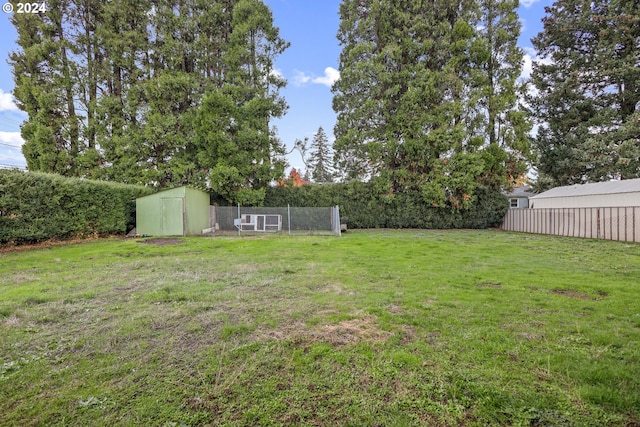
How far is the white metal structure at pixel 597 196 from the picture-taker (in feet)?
39.3

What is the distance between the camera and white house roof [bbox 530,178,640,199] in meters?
12.2

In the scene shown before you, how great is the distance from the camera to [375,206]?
54.0 feet

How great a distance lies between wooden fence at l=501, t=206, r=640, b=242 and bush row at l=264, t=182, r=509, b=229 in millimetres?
1771

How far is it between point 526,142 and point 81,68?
24681mm

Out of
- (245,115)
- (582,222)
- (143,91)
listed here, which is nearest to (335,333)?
(582,222)

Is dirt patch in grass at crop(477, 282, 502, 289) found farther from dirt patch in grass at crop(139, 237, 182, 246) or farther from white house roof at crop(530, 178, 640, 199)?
white house roof at crop(530, 178, 640, 199)

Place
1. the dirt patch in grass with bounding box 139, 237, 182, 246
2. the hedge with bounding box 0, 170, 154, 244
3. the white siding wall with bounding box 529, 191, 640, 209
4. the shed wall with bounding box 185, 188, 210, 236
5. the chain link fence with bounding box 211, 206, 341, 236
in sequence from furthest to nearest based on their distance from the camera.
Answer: the chain link fence with bounding box 211, 206, 341, 236
the shed wall with bounding box 185, 188, 210, 236
the white siding wall with bounding box 529, 191, 640, 209
the dirt patch in grass with bounding box 139, 237, 182, 246
the hedge with bounding box 0, 170, 154, 244

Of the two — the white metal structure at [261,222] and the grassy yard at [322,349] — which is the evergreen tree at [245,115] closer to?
the white metal structure at [261,222]

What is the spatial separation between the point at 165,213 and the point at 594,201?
19.4m

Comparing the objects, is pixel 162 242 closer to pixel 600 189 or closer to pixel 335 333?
pixel 335 333

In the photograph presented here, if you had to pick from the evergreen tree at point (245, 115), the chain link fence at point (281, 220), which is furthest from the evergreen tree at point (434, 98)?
the chain link fence at point (281, 220)

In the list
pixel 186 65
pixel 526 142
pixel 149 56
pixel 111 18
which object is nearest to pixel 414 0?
pixel 526 142

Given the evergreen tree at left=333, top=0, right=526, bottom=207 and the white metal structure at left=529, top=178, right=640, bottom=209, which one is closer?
the white metal structure at left=529, top=178, right=640, bottom=209

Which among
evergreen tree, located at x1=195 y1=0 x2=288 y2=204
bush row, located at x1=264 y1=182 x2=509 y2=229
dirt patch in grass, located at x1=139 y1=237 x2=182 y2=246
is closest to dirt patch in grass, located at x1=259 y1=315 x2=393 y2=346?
dirt patch in grass, located at x1=139 y1=237 x2=182 y2=246
